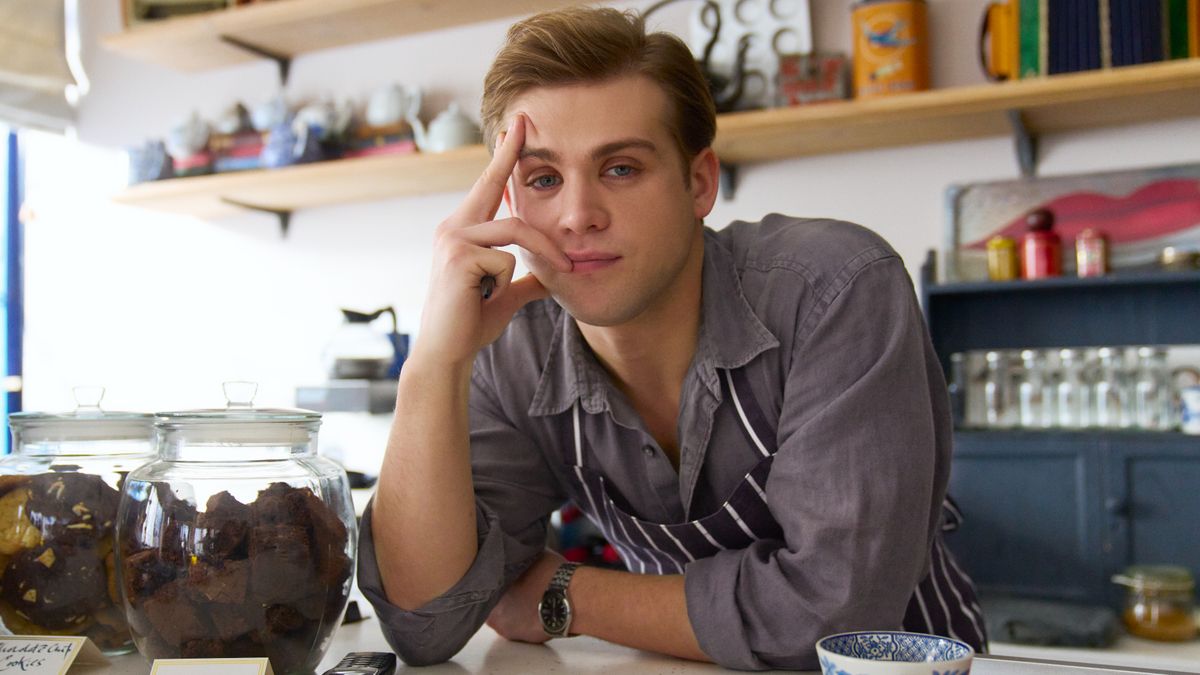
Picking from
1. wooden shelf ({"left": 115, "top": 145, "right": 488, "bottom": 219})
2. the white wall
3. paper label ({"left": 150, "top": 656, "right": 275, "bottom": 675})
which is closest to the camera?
paper label ({"left": 150, "top": 656, "right": 275, "bottom": 675})

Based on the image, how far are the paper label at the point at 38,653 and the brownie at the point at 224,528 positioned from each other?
0.15m

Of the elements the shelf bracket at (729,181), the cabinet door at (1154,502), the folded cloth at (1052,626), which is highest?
the shelf bracket at (729,181)

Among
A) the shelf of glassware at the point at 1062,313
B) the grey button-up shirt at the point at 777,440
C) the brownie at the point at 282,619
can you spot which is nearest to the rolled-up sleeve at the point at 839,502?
the grey button-up shirt at the point at 777,440

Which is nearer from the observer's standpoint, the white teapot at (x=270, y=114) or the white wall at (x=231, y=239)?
the white wall at (x=231, y=239)

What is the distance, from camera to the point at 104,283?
354cm

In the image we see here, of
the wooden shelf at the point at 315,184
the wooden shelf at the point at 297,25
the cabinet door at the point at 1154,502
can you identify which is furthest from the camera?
the wooden shelf at the point at 297,25

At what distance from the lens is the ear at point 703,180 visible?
126 centimetres

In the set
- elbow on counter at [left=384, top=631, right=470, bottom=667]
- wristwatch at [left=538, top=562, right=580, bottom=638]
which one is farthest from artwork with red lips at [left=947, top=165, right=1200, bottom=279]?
elbow on counter at [left=384, top=631, right=470, bottom=667]

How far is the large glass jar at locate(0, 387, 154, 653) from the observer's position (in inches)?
33.8

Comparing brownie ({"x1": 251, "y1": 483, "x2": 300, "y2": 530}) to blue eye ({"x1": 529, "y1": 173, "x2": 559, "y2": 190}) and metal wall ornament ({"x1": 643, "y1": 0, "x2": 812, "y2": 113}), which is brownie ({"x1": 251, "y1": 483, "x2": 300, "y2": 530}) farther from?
metal wall ornament ({"x1": 643, "y1": 0, "x2": 812, "y2": 113})

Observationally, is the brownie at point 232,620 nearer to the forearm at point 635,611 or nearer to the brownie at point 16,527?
the brownie at point 16,527

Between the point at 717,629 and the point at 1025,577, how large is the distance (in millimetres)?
1468

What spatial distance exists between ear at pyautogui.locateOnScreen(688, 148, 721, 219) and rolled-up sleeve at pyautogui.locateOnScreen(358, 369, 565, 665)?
0.34 metres

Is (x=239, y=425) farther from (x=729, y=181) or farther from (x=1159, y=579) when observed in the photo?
(x=729, y=181)
